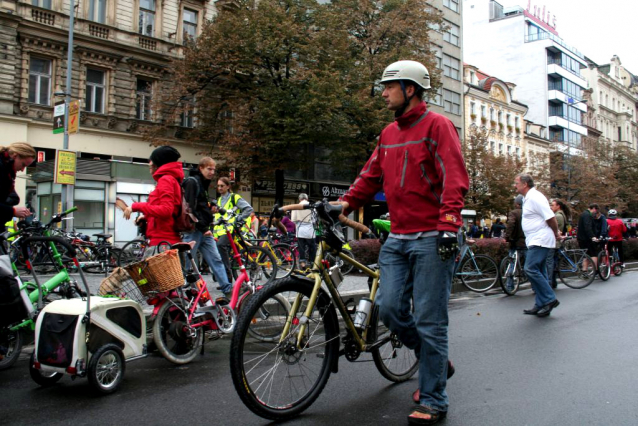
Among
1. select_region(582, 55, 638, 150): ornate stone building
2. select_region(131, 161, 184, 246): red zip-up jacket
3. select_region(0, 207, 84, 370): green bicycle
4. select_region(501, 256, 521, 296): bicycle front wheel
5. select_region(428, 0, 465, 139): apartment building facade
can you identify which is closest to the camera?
select_region(0, 207, 84, 370): green bicycle

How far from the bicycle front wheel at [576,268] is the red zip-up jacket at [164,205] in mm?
9586

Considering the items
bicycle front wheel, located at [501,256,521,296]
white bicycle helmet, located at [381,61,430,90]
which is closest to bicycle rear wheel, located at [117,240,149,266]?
bicycle front wheel, located at [501,256,521,296]

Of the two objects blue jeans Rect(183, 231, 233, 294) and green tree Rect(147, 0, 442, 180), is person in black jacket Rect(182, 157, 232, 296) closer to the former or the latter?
blue jeans Rect(183, 231, 233, 294)

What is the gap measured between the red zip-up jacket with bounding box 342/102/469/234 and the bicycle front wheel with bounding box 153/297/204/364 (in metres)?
2.25

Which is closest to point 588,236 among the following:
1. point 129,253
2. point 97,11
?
point 129,253

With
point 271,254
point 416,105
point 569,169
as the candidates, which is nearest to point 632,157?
point 569,169

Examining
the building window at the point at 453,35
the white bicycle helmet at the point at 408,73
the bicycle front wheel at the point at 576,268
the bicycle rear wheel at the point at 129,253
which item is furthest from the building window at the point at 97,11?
the building window at the point at 453,35

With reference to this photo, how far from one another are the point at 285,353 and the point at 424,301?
0.90 metres

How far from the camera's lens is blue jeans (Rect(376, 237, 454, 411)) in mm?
3430

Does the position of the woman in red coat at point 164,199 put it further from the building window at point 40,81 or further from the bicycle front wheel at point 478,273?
the building window at point 40,81

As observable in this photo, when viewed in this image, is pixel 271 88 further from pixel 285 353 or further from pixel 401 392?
pixel 285 353

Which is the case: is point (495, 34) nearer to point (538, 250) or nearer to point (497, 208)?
point (497, 208)

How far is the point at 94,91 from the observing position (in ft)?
82.5

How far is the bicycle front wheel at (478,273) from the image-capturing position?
11203 mm
